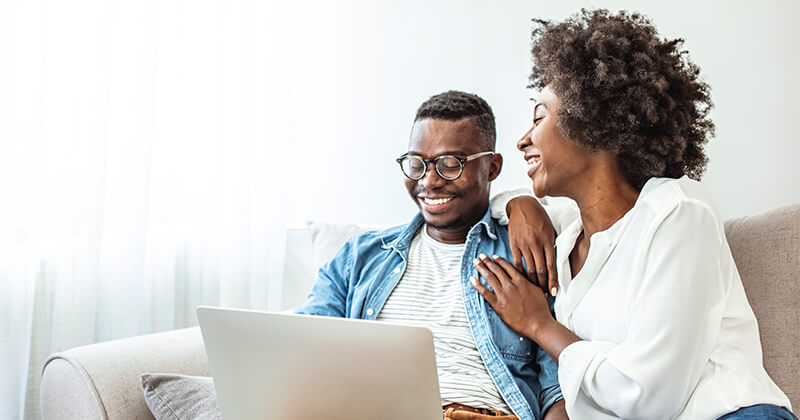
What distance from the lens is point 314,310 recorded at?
158 centimetres

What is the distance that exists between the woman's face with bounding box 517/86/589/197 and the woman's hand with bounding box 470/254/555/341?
190 mm

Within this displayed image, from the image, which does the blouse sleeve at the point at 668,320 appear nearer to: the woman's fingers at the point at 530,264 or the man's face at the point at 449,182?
the woman's fingers at the point at 530,264

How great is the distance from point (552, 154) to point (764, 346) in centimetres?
53

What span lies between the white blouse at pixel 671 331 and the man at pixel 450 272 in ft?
0.73

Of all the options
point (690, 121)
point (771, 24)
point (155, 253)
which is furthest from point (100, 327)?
point (771, 24)

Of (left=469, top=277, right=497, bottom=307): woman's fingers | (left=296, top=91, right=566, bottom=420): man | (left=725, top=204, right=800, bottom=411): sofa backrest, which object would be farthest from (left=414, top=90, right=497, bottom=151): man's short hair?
(left=725, top=204, right=800, bottom=411): sofa backrest

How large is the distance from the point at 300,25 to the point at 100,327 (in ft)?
4.00

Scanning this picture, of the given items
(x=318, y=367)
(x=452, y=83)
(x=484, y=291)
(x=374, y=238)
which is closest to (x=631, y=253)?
(x=484, y=291)

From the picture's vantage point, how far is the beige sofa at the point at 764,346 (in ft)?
4.04

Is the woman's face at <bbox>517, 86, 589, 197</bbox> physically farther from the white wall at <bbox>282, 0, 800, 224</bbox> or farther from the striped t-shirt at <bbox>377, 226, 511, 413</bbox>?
the white wall at <bbox>282, 0, 800, 224</bbox>

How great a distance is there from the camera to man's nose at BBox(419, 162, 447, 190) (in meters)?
1.54

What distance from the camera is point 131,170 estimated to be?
1.91 metres

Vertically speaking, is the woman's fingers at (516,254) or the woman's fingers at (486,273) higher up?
the woman's fingers at (516,254)

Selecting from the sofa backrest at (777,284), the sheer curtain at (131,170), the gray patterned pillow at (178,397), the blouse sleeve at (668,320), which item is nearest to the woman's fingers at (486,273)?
the blouse sleeve at (668,320)
